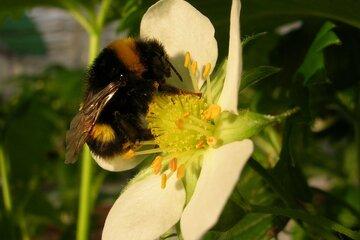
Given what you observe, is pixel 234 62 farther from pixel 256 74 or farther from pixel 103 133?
pixel 103 133

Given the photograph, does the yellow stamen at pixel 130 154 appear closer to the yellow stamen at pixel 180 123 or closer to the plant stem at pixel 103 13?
the yellow stamen at pixel 180 123

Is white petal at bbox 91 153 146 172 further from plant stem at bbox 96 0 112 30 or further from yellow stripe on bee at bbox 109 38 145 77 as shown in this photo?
plant stem at bbox 96 0 112 30

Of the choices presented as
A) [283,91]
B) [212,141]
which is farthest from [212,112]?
[283,91]

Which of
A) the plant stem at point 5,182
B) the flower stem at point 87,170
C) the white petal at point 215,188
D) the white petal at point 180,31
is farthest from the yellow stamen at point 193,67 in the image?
the plant stem at point 5,182

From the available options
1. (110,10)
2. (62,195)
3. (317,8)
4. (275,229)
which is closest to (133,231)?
(275,229)

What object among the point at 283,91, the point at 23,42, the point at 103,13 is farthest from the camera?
the point at 23,42

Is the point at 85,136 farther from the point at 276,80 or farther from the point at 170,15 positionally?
the point at 276,80
